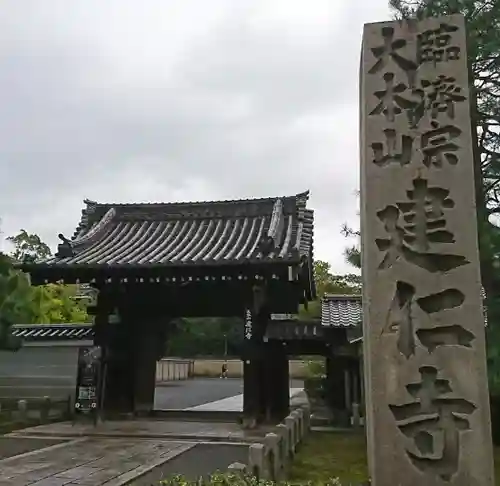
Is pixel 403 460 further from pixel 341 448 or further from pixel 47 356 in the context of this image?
pixel 47 356

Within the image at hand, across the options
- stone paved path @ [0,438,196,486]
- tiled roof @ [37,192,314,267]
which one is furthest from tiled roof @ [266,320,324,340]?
stone paved path @ [0,438,196,486]

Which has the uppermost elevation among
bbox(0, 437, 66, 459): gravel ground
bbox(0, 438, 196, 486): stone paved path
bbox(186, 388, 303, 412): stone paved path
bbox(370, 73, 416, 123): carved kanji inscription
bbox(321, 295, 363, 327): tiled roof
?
bbox(370, 73, 416, 123): carved kanji inscription

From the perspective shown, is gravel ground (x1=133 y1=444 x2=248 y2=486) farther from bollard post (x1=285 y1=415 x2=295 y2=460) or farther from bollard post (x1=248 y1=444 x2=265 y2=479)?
bollard post (x1=248 y1=444 x2=265 y2=479)

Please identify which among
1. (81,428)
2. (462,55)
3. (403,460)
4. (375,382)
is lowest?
(81,428)

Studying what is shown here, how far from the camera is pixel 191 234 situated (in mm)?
17984

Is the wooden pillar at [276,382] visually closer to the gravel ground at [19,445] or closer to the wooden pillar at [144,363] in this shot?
the wooden pillar at [144,363]

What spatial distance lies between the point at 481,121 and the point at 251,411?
27.2 feet

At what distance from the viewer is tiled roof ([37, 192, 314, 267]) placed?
14.6m

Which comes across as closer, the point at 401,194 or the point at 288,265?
the point at 401,194

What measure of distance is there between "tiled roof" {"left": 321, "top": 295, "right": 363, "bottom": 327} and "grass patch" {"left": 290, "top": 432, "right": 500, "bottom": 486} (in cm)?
265

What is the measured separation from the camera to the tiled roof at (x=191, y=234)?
47.9ft

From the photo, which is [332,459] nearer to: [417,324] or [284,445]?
[284,445]

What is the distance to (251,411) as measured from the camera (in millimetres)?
13875

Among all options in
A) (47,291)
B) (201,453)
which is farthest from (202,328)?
(201,453)
